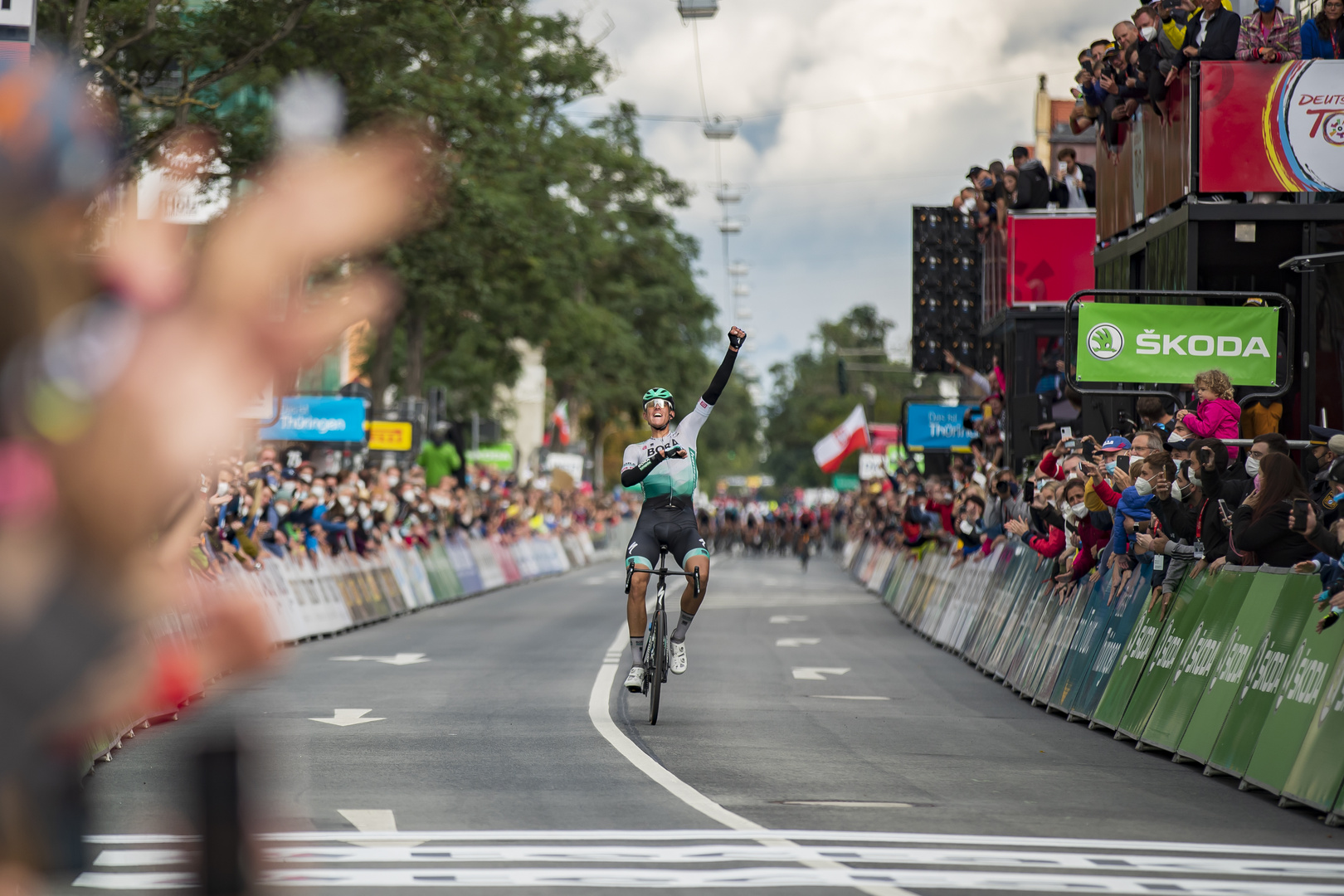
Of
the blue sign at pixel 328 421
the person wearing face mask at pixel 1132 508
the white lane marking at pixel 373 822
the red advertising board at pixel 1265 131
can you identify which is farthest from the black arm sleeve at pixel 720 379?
the blue sign at pixel 328 421

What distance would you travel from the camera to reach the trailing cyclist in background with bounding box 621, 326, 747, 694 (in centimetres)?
1286

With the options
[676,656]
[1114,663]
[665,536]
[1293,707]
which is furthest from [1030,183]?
[1293,707]

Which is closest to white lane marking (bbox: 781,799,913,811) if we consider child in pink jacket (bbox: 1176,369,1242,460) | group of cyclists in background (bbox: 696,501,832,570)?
child in pink jacket (bbox: 1176,369,1242,460)

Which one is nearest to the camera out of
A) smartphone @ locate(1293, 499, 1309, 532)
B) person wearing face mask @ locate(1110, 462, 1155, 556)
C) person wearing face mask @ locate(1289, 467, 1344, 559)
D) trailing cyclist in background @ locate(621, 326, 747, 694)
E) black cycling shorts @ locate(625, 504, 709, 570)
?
person wearing face mask @ locate(1289, 467, 1344, 559)

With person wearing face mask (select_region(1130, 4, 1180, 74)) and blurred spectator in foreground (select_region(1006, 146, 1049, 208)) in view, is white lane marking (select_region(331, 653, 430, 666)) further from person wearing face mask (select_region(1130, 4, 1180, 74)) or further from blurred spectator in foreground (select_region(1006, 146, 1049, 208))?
blurred spectator in foreground (select_region(1006, 146, 1049, 208))

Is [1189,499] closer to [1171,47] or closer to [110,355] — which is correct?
[1171,47]

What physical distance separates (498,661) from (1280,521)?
919 centimetres

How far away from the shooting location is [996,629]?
1867 centimetres

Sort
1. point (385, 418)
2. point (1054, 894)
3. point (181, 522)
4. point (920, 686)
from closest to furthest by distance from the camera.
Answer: point (181, 522)
point (1054, 894)
point (920, 686)
point (385, 418)

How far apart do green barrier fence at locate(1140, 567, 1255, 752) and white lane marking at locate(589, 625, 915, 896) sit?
3.38m

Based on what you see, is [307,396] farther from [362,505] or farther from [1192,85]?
[1192,85]

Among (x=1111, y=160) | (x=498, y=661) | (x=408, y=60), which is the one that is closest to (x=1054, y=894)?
(x=498, y=661)

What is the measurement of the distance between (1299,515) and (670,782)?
427cm

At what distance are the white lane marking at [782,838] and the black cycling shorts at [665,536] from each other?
5.17 metres
